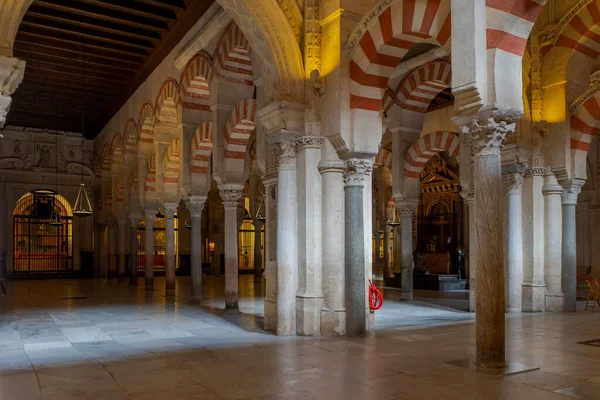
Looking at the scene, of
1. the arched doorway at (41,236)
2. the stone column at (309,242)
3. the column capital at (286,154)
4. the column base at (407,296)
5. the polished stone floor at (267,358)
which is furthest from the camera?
the arched doorway at (41,236)

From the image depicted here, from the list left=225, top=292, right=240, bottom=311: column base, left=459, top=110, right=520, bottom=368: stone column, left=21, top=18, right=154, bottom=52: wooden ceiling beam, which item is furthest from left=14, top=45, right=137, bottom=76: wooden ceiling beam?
left=459, top=110, right=520, bottom=368: stone column

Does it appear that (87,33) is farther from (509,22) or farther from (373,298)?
(509,22)

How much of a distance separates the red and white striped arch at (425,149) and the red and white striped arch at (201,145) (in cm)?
345

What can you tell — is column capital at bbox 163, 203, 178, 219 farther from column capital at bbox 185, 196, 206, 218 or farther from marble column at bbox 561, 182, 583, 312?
marble column at bbox 561, 182, 583, 312

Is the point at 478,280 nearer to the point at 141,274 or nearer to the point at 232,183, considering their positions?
the point at 232,183

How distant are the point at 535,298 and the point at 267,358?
4267mm

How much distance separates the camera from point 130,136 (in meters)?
12.5

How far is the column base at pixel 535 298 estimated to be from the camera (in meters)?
7.18

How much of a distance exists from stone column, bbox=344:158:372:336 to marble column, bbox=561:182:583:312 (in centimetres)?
329

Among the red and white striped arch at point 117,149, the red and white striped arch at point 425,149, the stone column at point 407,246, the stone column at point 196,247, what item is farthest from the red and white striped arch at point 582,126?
the red and white striped arch at point 117,149

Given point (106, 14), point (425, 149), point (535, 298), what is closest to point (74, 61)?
point (106, 14)

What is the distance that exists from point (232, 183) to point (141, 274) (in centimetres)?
1129

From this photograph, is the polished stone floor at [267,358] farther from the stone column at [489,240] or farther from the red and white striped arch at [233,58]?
the red and white striped arch at [233,58]

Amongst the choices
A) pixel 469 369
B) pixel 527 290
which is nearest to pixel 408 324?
pixel 527 290
